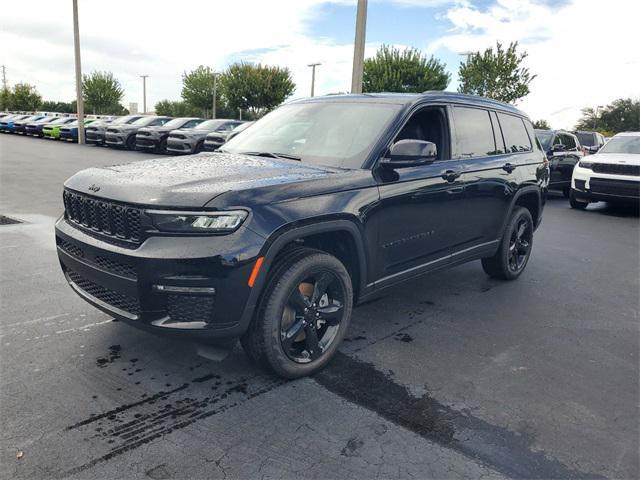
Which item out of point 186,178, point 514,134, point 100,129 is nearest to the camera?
point 186,178

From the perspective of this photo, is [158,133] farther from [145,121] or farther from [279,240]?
[279,240]

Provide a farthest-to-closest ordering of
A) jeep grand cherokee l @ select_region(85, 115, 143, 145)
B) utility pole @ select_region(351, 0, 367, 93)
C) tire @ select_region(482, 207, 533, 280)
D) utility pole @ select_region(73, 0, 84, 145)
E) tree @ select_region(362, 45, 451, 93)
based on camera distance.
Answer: tree @ select_region(362, 45, 451, 93)
utility pole @ select_region(73, 0, 84, 145)
jeep grand cherokee l @ select_region(85, 115, 143, 145)
utility pole @ select_region(351, 0, 367, 93)
tire @ select_region(482, 207, 533, 280)

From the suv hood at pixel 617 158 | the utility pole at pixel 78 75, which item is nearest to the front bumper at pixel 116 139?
the utility pole at pixel 78 75

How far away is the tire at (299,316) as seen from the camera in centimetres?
306

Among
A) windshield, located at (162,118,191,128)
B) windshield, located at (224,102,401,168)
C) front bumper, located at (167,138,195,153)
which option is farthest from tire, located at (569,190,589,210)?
windshield, located at (162,118,191,128)

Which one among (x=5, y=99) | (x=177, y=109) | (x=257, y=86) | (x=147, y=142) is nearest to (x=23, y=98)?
Answer: (x=5, y=99)

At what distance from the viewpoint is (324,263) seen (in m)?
3.27

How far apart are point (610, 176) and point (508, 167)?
747 centimetres

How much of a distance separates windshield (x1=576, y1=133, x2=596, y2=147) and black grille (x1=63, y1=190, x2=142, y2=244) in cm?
2038

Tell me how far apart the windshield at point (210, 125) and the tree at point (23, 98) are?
5782 cm

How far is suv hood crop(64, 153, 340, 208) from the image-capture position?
2861mm

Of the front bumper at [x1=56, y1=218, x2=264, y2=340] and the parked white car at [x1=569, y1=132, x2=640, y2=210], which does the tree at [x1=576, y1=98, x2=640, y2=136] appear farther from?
the front bumper at [x1=56, y1=218, x2=264, y2=340]

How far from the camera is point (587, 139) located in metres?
20.4

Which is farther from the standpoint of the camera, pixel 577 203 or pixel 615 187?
pixel 577 203
